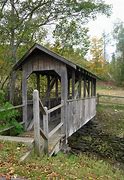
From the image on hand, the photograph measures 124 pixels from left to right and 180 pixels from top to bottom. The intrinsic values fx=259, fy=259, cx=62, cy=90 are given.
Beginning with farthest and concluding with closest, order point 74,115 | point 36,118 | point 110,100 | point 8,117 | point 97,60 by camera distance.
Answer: point 97,60 → point 110,100 → point 74,115 → point 8,117 → point 36,118

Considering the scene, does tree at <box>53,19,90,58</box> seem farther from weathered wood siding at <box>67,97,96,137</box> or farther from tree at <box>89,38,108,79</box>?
tree at <box>89,38,108,79</box>

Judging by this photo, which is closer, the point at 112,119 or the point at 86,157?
the point at 86,157

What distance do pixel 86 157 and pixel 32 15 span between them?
31.1ft

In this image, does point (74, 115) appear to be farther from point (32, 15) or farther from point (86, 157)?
point (32, 15)

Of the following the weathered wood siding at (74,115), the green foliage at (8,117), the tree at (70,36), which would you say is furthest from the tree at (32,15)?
the green foliage at (8,117)

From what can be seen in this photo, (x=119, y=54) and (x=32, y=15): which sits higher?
(x=119, y=54)

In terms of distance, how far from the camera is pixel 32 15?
1522 cm

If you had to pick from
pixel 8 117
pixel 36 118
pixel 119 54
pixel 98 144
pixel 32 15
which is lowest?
pixel 98 144

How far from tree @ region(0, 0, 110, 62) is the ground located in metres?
6.33

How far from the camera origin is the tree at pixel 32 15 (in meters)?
14.0

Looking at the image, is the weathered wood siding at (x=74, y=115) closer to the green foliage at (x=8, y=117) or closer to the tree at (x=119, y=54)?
the green foliage at (x=8, y=117)

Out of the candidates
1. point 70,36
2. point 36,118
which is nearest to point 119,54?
point 70,36

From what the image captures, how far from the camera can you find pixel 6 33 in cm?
1411

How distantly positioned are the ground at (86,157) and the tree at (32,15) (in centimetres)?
633
